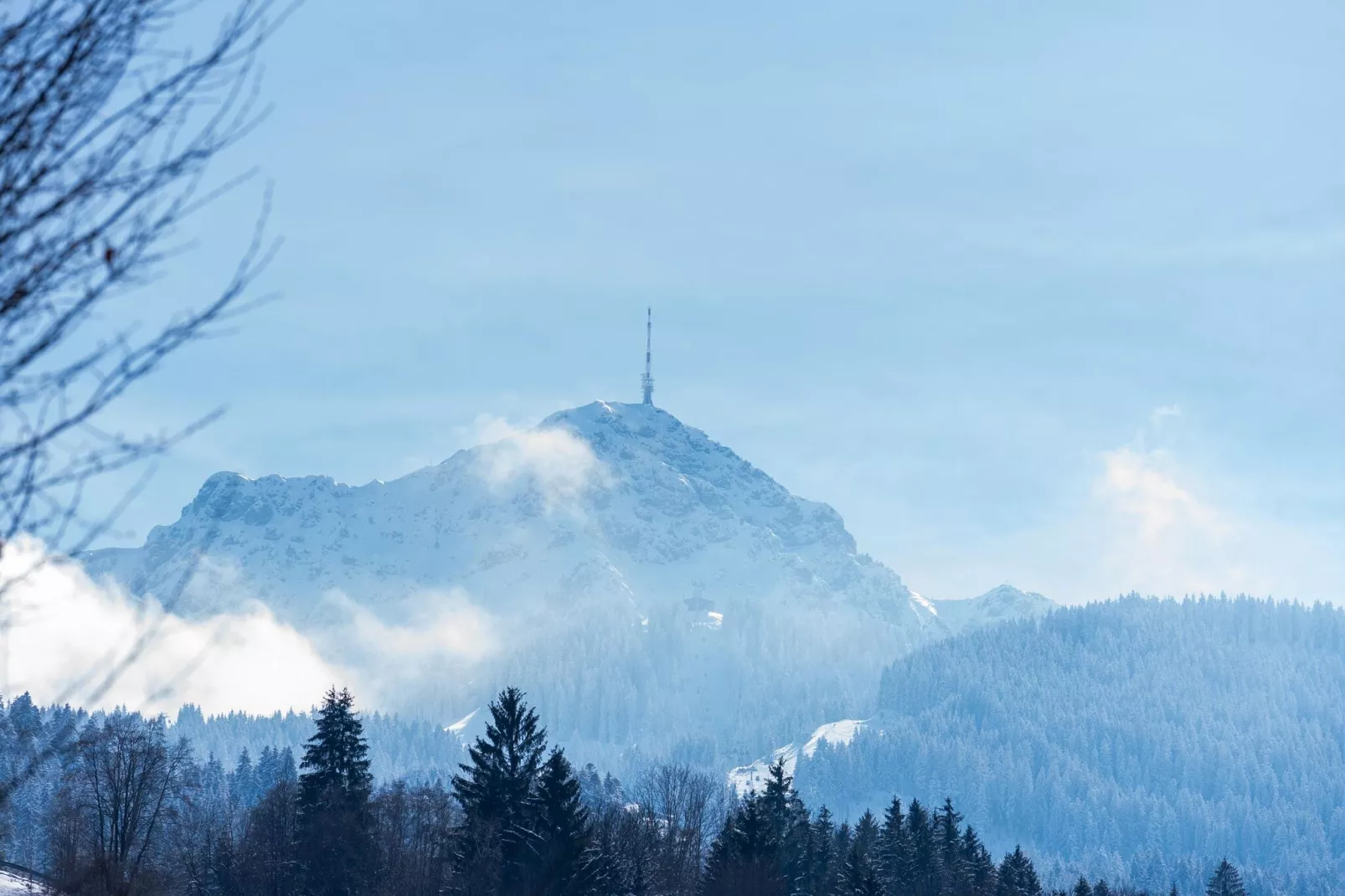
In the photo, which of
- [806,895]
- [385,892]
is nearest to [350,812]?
[385,892]

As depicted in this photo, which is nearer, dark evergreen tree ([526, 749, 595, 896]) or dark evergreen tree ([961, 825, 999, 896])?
dark evergreen tree ([526, 749, 595, 896])

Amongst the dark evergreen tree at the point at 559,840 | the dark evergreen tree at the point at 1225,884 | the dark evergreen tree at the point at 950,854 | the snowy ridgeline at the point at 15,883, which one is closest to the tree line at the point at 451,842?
the dark evergreen tree at the point at 559,840

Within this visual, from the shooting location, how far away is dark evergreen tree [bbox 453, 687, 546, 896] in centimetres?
4022

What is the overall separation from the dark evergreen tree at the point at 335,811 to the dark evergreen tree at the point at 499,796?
3589 millimetres

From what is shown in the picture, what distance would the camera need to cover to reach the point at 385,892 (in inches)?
1850

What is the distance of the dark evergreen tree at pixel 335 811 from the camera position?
45.0 m

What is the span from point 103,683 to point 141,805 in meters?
42.5

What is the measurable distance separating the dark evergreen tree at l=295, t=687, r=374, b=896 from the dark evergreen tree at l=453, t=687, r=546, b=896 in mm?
3589

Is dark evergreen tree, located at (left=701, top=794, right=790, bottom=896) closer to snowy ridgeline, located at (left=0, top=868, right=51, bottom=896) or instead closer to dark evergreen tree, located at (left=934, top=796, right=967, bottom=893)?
snowy ridgeline, located at (left=0, top=868, right=51, bottom=896)

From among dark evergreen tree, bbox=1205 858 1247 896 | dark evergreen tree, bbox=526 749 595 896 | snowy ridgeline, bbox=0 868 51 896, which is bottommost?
snowy ridgeline, bbox=0 868 51 896

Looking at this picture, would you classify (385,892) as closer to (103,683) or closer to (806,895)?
(806,895)

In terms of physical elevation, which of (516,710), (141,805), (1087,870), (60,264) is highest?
(1087,870)

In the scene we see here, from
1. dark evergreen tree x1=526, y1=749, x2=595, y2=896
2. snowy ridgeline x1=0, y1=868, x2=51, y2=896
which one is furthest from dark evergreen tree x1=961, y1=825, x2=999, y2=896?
snowy ridgeline x1=0, y1=868, x2=51, y2=896

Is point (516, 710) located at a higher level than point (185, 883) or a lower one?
higher
